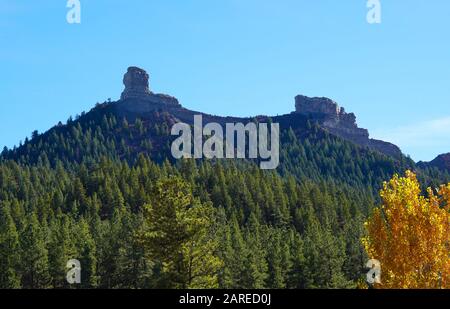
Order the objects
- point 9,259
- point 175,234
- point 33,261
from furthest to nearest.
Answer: point 33,261 → point 9,259 → point 175,234

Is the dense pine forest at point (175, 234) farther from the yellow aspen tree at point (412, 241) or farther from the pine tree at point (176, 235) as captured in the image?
the yellow aspen tree at point (412, 241)

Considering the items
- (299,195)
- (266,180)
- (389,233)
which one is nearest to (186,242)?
(389,233)

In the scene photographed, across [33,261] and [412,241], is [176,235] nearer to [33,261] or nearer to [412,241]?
[412,241]

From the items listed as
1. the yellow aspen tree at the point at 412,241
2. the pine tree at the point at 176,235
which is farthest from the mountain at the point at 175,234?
the yellow aspen tree at the point at 412,241

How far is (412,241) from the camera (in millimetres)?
29875

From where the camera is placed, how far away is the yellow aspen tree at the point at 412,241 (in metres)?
29.5

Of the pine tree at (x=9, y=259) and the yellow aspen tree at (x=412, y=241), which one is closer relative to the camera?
the yellow aspen tree at (x=412, y=241)
